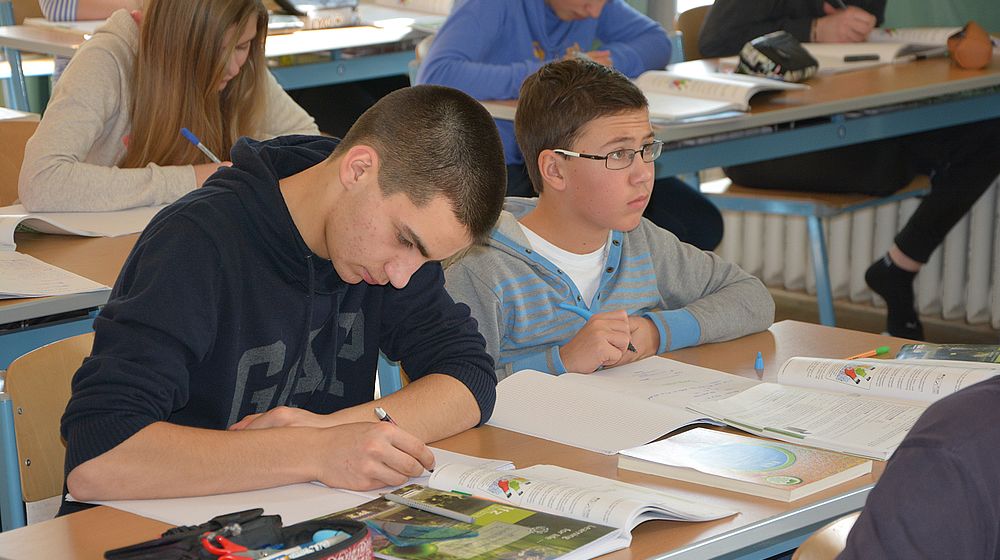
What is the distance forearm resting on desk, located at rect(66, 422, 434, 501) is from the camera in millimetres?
1309

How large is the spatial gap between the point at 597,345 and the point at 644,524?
566 millimetres

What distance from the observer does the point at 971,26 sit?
3.57 meters

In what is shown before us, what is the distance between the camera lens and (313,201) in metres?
1.54

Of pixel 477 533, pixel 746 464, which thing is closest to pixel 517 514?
pixel 477 533

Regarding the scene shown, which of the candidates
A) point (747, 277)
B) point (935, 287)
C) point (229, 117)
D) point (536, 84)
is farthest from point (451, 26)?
point (935, 287)

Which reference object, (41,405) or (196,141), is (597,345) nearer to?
(41,405)

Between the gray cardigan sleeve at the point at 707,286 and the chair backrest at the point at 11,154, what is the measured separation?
1.43 meters

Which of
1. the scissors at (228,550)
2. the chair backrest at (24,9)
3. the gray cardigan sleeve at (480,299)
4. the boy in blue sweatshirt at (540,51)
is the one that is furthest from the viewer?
the chair backrest at (24,9)

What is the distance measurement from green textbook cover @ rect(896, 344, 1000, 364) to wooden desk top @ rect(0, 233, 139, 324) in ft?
4.04

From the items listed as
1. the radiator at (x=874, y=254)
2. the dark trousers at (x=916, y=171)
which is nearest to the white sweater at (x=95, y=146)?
the dark trousers at (x=916, y=171)

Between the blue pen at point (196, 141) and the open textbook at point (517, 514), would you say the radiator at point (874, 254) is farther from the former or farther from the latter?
the open textbook at point (517, 514)

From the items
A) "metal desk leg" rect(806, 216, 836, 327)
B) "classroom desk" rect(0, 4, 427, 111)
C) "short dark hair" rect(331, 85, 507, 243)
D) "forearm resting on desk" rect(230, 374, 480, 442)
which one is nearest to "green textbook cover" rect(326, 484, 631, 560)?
"forearm resting on desk" rect(230, 374, 480, 442)

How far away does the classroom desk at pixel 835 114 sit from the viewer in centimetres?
297

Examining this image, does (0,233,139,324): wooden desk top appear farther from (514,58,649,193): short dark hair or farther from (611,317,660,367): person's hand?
(611,317,660,367): person's hand
